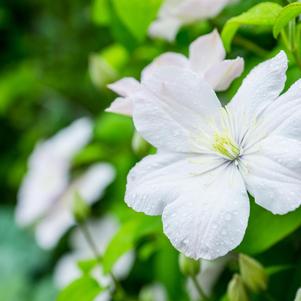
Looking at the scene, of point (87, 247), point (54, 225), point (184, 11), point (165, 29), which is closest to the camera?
point (184, 11)

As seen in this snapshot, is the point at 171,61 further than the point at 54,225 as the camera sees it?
No

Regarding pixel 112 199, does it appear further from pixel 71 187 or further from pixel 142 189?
pixel 142 189

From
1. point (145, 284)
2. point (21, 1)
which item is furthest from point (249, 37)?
point (21, 1)

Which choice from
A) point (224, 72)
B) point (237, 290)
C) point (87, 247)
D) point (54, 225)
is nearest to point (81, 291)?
point (237, 290)

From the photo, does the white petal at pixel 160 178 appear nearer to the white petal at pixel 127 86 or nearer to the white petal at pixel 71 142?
the white petal at pixel 127 86

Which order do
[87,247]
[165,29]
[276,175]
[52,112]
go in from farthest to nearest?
[52,112]
[87,247]
[165,29]
[276,175]

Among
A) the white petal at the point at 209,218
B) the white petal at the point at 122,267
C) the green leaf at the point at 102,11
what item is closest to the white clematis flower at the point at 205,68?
the white petal at the point at 209,218

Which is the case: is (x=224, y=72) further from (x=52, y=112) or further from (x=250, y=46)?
(x=52, y=112)
